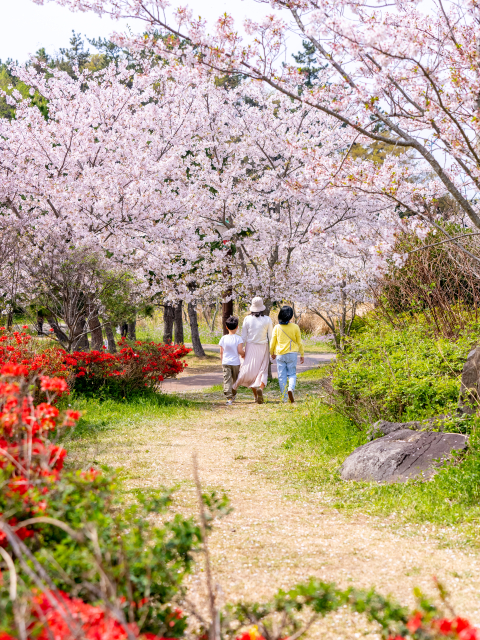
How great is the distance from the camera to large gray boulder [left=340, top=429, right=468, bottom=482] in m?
4.74

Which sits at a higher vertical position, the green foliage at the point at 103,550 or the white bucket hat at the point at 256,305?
the white bucket hat at the point at 256,305

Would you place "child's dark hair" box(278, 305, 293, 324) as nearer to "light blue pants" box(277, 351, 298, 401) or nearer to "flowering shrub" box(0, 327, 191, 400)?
"light blue pants" box(277, 351, 298, 401)

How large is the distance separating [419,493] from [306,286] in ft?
33.4

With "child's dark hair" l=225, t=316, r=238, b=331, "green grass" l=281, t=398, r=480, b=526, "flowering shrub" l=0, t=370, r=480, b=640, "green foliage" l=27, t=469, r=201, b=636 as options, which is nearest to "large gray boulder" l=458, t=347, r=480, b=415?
"green grass" l=281, t=398, r=480, b=526

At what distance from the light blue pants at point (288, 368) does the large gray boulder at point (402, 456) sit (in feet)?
13.9

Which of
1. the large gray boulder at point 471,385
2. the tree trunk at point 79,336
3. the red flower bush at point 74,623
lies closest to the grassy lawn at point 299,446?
the large gray boulder at point 471,385

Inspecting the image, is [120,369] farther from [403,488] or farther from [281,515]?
[403,488]

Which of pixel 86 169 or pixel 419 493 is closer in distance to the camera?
pixel 419 493

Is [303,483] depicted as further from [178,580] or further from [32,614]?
[32,614]

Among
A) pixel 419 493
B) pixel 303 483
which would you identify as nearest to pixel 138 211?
pixel 303 483

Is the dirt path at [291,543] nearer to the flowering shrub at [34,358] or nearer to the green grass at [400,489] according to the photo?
the green grass at [400,489]

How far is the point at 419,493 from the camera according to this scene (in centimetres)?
436

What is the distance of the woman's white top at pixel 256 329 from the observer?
10.0 m

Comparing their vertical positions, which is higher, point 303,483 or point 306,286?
point 306,286
